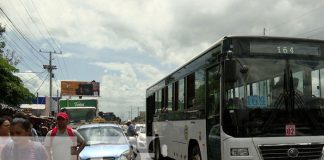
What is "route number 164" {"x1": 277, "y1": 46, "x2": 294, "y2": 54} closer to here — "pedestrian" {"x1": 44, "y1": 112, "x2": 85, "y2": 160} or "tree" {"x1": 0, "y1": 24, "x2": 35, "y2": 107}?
"pedestrian" {"x1": 44, "y1": 112, "x2": 85, "y2": 160}

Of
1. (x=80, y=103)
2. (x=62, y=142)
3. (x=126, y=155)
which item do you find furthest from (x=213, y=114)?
(x=80, y=103)

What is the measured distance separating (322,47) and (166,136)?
7.58 metres

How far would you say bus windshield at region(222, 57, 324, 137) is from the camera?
9203 millimetres

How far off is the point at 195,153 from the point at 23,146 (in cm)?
704

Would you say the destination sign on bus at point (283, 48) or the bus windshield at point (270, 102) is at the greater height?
the destination sign on bus at point (283, 48)

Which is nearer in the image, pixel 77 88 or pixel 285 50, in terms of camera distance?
pixel 285 50

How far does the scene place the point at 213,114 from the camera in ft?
33.1

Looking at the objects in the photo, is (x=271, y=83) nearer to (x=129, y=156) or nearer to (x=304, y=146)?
(x=304, y=146)

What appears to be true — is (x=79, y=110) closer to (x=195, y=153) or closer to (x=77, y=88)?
(x=195, y=153)

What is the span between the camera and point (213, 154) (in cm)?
1010

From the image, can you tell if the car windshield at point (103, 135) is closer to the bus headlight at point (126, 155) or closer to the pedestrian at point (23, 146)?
the bus headlight at point (126, 155)

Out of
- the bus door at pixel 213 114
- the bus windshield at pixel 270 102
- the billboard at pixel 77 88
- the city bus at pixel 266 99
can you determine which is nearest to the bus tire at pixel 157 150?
the bus door at pixel 213 114

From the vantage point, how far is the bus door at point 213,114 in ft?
32.0

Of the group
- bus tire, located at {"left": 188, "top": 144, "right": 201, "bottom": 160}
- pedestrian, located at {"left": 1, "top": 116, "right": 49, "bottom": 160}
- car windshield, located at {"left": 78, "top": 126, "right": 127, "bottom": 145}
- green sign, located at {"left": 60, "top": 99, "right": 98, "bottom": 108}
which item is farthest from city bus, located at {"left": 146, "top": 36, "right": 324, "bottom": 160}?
green sign, located at {"left": 60, "top": 99, "right": 98, "bottom": 108}
